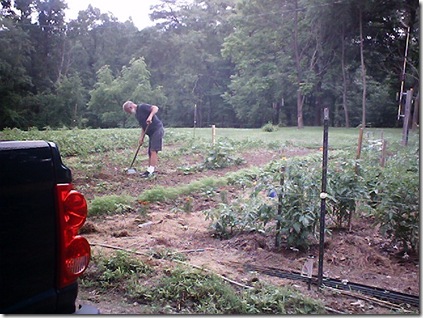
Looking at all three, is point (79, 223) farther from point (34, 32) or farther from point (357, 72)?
point (357, 72)

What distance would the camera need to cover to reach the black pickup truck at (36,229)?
111 cm

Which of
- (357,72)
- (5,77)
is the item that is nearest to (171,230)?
(5,77)

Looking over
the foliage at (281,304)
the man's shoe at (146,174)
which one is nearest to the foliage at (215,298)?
the foliage at (281,304)

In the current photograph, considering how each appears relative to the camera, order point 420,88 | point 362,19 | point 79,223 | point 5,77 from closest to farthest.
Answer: point 79,223
point 5,77
point 420,88
point 362,19

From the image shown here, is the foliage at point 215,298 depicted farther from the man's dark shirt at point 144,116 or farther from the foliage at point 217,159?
the foliage at point 217,159

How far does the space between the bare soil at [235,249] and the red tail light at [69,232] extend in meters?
0.71

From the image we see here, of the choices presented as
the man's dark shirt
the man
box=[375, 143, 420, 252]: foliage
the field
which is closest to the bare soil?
the field

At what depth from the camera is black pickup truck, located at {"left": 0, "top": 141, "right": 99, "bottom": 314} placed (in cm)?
111

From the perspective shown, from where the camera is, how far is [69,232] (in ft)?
4.00

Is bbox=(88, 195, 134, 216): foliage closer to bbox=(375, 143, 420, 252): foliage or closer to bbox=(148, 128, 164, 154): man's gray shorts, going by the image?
bbox=(148, 128, 164, 154): man's gray shorts

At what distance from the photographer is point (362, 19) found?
269 cm

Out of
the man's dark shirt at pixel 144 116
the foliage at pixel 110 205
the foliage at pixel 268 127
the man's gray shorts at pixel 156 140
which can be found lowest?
the foliage at pixel 110 205

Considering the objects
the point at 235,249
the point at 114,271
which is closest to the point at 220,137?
the point at 235,249

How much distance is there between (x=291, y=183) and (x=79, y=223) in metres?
1.53
